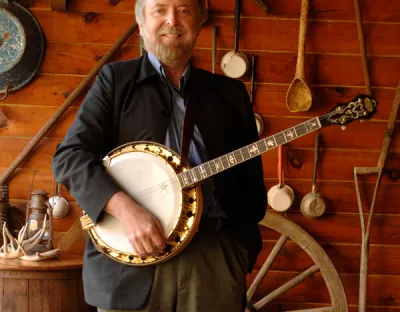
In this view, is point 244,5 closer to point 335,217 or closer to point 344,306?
point 335,217

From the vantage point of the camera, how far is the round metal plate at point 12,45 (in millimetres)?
2844

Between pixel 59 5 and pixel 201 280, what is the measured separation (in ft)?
6.26

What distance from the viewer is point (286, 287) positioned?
9.57 feet

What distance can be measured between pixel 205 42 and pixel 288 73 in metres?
0.45

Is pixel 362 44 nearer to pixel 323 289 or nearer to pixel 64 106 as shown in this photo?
pixel 323 289

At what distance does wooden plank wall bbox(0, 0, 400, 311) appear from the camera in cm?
293

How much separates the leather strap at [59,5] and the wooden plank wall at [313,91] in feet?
0.13

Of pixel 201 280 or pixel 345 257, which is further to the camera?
pixel 345 257

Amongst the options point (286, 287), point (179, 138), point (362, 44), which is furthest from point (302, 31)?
point (179, 138)

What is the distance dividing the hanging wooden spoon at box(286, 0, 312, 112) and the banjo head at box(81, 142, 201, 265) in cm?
154

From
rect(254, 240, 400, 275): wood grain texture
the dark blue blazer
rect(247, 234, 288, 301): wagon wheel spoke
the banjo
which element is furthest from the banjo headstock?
rect(254, 240, 400, 275): wood grain texture

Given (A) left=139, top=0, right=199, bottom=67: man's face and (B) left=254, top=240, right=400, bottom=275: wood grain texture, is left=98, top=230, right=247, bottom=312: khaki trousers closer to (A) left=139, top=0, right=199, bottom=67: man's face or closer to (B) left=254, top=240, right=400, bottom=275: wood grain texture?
(A) left=139, top=0, right=199, bottom=67: man's face

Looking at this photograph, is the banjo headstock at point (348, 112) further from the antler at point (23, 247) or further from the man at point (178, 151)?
the antler at point (23, 247)

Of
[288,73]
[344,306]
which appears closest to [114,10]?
[288,73]
